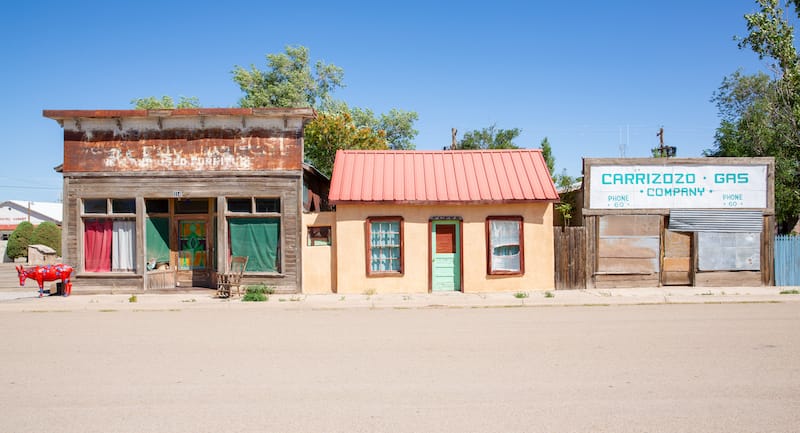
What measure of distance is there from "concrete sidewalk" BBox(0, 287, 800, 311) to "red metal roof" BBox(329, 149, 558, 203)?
106 inches

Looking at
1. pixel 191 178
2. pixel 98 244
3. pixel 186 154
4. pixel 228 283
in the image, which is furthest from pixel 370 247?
pixel 98 244

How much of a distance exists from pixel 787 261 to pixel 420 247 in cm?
1089

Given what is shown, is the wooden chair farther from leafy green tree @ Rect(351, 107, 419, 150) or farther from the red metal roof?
leafy green tree @ Rect(351, 107, 419, 150)

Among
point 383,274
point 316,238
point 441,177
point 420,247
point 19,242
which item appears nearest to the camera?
point 383,274

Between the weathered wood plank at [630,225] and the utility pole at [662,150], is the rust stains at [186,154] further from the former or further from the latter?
the utility pole at [662,150]

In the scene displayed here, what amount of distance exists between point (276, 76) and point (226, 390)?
35.8 meters

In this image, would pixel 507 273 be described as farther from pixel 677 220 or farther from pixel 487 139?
pixel 487 139

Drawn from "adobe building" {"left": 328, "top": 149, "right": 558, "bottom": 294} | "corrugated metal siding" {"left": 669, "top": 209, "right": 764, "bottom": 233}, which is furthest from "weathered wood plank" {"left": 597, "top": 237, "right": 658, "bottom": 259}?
"adobe building" {"left": 328, "top": 149, "right": 558, "bottom": 294}

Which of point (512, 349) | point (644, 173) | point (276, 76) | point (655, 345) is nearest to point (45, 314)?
point (512, 349)

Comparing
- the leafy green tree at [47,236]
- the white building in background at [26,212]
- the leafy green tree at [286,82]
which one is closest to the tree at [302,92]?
the leafy green tree at [286,82]

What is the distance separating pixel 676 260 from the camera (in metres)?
15.7

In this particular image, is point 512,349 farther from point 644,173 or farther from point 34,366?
point 644,173

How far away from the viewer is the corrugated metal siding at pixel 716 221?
1561 cm

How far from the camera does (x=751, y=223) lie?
15.7 meters
